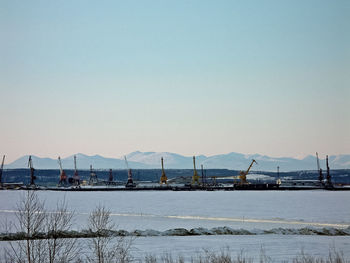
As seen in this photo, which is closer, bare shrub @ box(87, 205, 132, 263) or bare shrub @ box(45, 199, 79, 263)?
bare shrub @ box(45, 199, 79, 263)

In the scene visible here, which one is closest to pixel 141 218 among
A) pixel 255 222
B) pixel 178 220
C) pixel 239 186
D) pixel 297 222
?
pixel 178 220

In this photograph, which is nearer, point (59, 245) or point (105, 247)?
point (105, 247)

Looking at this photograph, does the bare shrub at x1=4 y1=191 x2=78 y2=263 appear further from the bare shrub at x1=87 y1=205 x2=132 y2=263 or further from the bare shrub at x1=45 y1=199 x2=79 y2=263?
the bare shrub at x1=87 y1=205 x2=132 y2=263

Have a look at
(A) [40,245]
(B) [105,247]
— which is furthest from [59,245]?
(A) [40,245]

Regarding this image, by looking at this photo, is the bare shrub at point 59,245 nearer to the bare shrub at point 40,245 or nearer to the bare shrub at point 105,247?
the bare shrub at point 40,245

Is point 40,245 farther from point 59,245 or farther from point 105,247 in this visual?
point 59,245

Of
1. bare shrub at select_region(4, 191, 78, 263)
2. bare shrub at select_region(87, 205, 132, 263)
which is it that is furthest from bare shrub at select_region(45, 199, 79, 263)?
bare shrub at select_region(87, 205, 132, 263)

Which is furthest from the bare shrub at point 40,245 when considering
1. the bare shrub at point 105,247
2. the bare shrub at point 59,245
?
the bare shrub at point 105,247

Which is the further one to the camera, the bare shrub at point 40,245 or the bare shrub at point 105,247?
the bare shrub at point 105,247

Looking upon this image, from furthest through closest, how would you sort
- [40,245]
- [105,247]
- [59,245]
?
1. [59,245]
2. [105,247]
3. [40,245]

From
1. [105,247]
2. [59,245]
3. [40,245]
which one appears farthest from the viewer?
[59,245]

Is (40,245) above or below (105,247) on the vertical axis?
above

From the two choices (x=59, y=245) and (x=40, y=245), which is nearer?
(x=40, y=245)

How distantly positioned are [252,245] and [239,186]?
6078 inches
